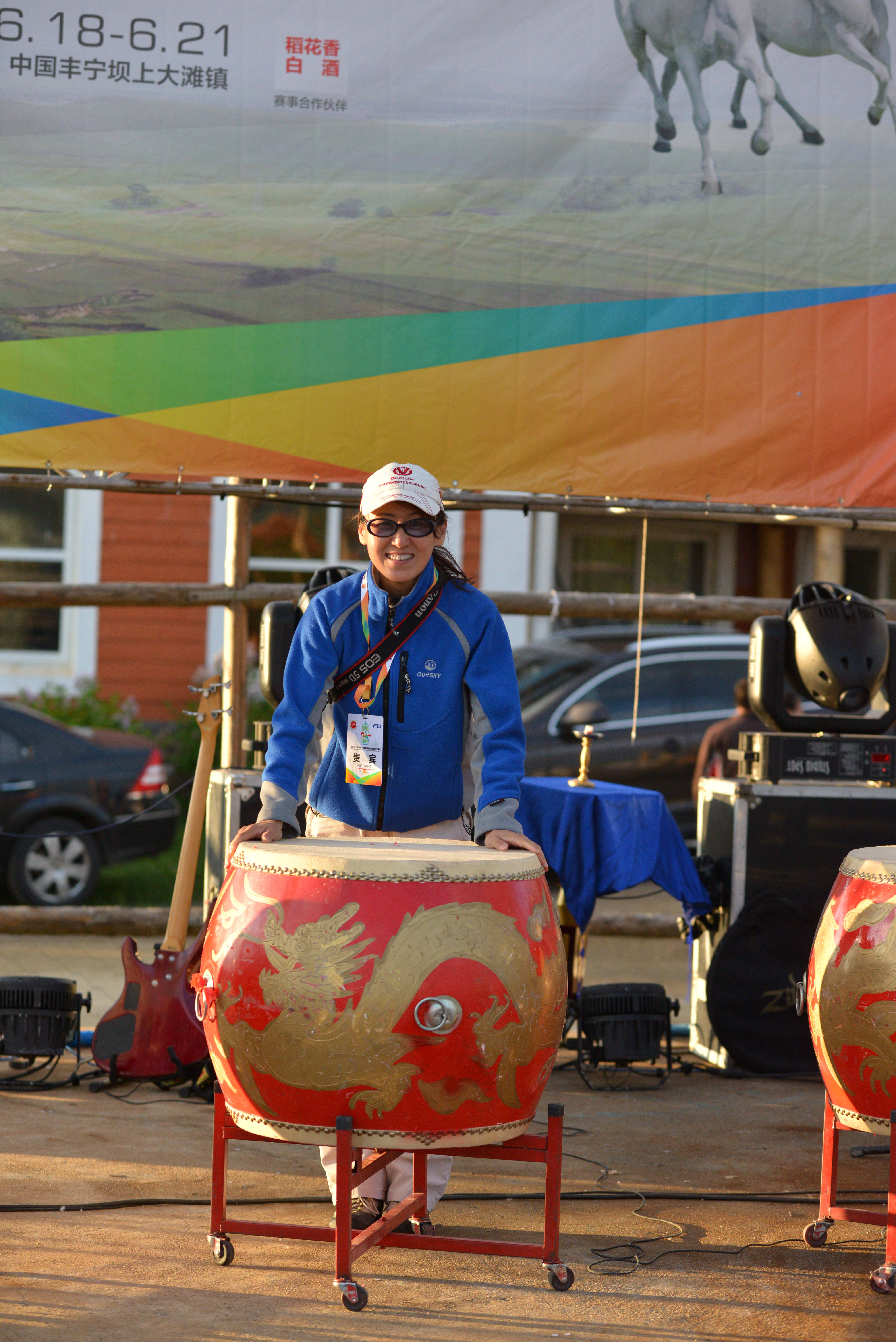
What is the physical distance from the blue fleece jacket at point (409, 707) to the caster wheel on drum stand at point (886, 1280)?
1.24 metres

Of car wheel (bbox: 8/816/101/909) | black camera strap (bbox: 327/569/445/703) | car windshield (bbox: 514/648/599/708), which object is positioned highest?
black camera strap (bbox: 327/569/445/703)

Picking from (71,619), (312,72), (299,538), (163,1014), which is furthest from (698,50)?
(71,619)

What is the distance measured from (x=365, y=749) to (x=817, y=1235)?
1551 millimetres

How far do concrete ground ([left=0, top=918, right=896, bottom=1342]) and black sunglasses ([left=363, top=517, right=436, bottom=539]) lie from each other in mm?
1630

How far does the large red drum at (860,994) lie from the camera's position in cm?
307

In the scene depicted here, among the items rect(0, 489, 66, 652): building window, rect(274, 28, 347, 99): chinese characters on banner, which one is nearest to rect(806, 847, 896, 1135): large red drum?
rect(274, 28, 347, 99): chinese characters on banner

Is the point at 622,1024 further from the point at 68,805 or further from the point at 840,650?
the point at 68,805

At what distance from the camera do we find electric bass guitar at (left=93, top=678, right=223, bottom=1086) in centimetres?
461

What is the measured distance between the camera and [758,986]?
16.4ft

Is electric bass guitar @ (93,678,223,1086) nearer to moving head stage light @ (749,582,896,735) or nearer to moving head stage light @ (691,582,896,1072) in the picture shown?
moving head stage light @ (691,582,896,1072)

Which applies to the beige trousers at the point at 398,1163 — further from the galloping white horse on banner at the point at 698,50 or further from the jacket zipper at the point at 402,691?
the galloping white horse on banner at the point at 698,50

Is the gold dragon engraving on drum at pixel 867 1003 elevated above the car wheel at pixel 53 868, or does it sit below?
above

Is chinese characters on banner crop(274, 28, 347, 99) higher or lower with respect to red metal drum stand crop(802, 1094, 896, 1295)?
higher

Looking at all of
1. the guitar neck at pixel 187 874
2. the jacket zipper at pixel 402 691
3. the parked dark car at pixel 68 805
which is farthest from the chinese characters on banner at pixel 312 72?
the parked dark car at pixel 68 805
